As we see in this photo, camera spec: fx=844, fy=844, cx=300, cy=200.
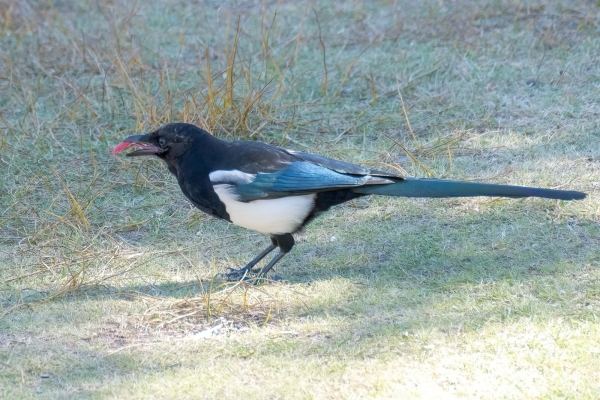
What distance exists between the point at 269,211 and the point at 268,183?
12cm

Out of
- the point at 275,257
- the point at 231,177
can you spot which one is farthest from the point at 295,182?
the point at 275,257

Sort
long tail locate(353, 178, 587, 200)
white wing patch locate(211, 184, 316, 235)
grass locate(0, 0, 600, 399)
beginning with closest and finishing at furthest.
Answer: grass locate(0, 0, 600, 399) < long tail locate(353, 178, 587, 200) < white wing patch locate(211, 184, 316, 235)

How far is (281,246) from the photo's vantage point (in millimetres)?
3934

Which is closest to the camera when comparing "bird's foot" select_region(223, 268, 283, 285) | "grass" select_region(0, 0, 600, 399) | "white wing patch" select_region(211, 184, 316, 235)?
"grass" select_region(0, 0, 600, 399)

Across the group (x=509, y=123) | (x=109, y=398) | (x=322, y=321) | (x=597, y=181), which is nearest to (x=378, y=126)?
(x=509, y=123)

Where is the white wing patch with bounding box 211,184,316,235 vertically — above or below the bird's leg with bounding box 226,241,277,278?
above

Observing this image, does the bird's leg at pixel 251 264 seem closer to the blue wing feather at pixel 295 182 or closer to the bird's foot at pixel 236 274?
the bird's foot at pixel 236 274

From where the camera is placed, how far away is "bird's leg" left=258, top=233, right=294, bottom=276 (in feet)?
12.8

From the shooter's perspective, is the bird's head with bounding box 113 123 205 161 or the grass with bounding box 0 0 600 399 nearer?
the grass with bounding box 0 0 600 399

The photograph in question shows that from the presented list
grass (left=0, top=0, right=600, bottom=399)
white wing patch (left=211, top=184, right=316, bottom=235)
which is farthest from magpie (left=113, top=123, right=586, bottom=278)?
grass (left=0, top=0, right=600, bottom=399)

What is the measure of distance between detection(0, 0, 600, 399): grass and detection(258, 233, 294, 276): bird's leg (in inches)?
4.0

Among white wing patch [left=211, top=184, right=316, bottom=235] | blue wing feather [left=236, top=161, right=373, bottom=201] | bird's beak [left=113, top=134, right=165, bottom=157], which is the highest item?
bird's beak [left=113, top=134, right=165, bottom=157]

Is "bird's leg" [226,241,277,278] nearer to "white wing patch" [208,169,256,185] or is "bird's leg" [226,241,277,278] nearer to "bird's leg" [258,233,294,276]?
"bird's leg" [258,233,294,276]

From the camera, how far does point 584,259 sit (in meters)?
3.73
